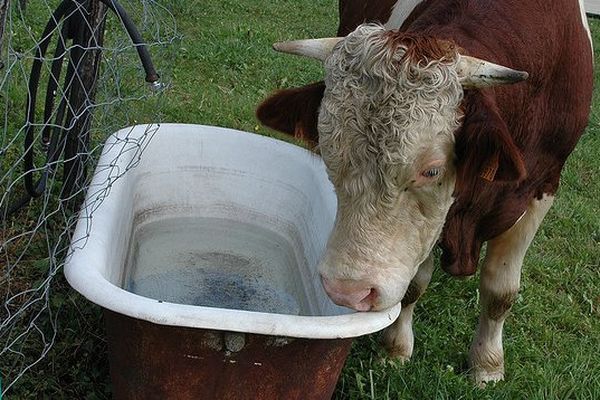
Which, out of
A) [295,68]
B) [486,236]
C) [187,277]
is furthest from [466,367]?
[295,68]

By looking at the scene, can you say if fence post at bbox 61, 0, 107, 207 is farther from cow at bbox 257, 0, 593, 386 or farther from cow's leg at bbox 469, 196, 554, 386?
cow's leg at bbox 469, 196, 554, 386

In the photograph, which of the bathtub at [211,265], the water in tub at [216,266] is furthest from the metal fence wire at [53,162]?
the water in tub at [216,266]

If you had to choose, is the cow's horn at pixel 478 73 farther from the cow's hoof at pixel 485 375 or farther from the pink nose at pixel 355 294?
the cow's hoof at pixel 485 375

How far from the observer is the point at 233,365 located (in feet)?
7.42

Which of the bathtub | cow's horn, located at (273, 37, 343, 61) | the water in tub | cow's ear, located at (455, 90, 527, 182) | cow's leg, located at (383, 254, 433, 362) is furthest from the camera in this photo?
cow's leg, located at (383, 254, 433, 362)

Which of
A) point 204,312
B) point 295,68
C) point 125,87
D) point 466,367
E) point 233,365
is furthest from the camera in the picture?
point 295,68

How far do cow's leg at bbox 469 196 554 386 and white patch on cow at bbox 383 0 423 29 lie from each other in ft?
3.05

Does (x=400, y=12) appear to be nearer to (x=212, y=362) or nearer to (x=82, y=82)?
(x=82, y=82)

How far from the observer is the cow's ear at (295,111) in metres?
2.63

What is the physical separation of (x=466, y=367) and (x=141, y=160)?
5.06ft

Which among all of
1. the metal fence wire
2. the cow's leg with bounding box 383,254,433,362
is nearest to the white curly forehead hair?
the metal fence wire

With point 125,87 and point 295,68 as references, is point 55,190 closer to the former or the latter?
point 125,87

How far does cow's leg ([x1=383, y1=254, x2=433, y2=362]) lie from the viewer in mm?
3297

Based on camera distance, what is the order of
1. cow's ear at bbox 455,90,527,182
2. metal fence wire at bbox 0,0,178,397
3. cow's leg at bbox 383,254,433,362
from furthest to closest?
cow's leg at bbox 383,254,433,362 → metal fence wire at bbox 0,0,178,397 → cow's ear at bbox 455,90,527,182
